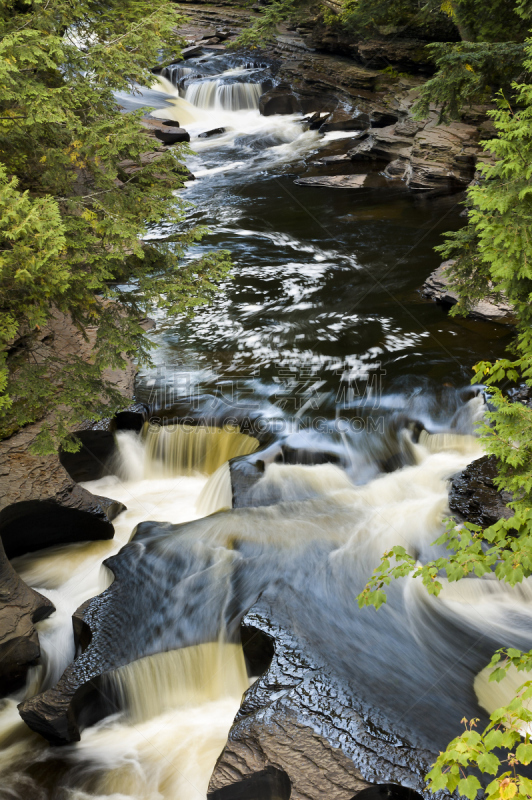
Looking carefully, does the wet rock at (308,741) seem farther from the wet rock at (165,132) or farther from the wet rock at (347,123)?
the wet rock at (347,123)

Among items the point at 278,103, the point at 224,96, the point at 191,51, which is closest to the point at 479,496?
the point at 278,103

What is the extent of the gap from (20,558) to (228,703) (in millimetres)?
3213

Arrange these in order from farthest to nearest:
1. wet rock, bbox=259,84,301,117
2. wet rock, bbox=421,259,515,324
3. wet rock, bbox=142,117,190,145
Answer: wet rock, bbox=259,84,301,117
wet rock, bbox=142,117,190,145
wet rock, bbox=421,259,515,324

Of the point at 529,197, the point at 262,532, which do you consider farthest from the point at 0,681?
the point at 529,197

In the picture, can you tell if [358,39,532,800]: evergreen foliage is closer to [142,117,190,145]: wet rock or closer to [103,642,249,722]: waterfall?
[103,642,249,722]: waterfall

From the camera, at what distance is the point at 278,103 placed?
23766 mm

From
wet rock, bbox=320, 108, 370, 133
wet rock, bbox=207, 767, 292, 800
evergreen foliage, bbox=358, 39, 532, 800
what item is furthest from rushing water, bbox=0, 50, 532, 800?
wet rock, bbox=320, 108, 370, 133

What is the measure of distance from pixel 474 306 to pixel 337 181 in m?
8.82

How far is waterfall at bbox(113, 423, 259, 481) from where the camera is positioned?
827 cm

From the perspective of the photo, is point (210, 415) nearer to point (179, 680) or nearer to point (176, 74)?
point (179, 680)

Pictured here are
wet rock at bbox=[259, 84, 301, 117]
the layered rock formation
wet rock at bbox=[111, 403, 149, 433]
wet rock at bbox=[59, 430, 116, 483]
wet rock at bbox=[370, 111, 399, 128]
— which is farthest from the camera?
wet rock at bbox=[259, 84, 301, 117]

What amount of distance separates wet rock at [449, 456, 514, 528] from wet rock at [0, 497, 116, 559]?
416cm

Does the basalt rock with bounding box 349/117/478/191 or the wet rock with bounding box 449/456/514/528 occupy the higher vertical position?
the basalt rock with bounding box 349/117/478/191

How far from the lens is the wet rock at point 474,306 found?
1006cm
